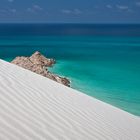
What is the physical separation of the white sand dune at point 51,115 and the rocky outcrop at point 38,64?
394 inches

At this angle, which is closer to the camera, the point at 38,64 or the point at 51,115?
the point at 51,115

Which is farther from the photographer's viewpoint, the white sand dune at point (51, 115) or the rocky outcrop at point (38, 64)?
the rocky outcrop at point (38, 64)

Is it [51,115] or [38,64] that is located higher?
[38,64]

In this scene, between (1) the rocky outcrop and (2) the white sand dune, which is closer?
(2) the white sand dune

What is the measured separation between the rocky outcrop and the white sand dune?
1001 cm

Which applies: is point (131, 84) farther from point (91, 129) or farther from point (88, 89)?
point (91, 129)

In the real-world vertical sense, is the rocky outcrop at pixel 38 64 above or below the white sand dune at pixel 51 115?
above

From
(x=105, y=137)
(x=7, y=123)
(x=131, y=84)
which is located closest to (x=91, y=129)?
(x=105, y=137)

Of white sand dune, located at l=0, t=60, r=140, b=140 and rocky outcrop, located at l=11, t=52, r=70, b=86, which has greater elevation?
rocky outcrop, located at l=11, t=52, r=70, b=86

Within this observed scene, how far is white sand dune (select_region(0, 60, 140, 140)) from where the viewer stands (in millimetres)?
3383

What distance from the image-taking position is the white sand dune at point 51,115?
3383 mm

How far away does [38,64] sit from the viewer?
21.5 m

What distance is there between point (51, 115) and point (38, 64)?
17667mm

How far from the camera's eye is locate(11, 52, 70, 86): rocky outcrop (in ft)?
53.1
